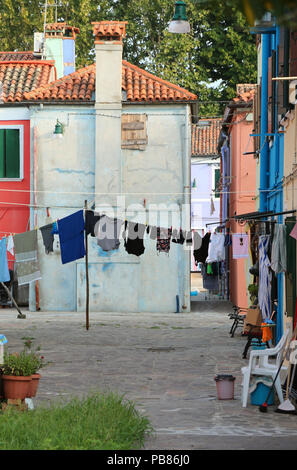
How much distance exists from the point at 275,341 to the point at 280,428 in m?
7.71

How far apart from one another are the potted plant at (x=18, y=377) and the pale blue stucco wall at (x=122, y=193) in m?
17.1

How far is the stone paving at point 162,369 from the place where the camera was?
9.36m

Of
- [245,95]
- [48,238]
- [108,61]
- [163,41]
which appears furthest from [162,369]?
[163,41]

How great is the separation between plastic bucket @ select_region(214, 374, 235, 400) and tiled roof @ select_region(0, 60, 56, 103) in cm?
1843

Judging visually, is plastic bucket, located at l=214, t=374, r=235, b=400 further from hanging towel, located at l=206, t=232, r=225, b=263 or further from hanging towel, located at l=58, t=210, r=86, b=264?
hanging towel, located at l=206, t=232, r=225, b=263

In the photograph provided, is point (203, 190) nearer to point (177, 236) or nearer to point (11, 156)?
point (11, 156)

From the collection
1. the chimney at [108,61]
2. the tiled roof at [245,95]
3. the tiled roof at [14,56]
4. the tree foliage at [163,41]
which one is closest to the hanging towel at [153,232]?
the chimney at [108,61]

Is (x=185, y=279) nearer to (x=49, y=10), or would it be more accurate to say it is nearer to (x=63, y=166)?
(x=63, y=166)

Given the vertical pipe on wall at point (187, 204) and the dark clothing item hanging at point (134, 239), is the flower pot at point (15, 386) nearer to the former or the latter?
the dark clothing item hanging at point (134, 239)

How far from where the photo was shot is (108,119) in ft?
91.0

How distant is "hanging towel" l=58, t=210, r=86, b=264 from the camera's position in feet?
73.2

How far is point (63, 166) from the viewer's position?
91.8ft
